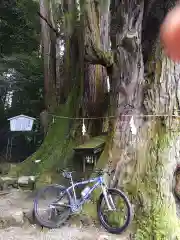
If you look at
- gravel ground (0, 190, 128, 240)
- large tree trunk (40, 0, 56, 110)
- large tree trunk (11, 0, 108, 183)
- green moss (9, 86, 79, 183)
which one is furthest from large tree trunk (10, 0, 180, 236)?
large tree trunk (40, 0, 56, 110)

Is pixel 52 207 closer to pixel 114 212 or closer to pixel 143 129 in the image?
pixel 114 212

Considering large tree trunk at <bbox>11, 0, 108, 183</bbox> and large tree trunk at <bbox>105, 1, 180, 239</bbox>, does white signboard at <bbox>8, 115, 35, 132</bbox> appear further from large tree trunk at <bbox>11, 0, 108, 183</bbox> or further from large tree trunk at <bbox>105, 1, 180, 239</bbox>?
large tree trunk at <bbox>105, 1, 180, 239</bbox>

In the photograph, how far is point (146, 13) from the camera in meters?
5.95

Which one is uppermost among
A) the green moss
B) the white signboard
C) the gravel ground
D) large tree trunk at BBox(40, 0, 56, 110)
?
large tree trunk at BBox(40, 0, 56, 110)

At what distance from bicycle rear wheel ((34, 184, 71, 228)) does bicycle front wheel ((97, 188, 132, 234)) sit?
1.83 ft

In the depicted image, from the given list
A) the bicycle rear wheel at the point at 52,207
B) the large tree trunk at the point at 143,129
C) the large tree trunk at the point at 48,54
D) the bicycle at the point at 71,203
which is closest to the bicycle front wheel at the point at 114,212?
the bicycle at the point at 71,203

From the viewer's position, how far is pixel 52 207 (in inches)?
201

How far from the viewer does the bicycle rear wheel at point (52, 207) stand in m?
5.04

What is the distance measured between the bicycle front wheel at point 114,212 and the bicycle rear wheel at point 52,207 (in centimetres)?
56

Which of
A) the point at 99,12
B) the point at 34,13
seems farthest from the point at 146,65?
the point at 34,13

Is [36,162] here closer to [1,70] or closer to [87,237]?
[87,237]

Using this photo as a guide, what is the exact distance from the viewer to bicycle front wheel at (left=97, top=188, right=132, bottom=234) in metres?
4.85

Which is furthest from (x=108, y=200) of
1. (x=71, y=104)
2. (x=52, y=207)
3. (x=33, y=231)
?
(x=71, y=104)

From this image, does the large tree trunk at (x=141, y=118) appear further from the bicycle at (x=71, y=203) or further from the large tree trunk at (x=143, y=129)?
the bicycle at (x=71, y=203)
